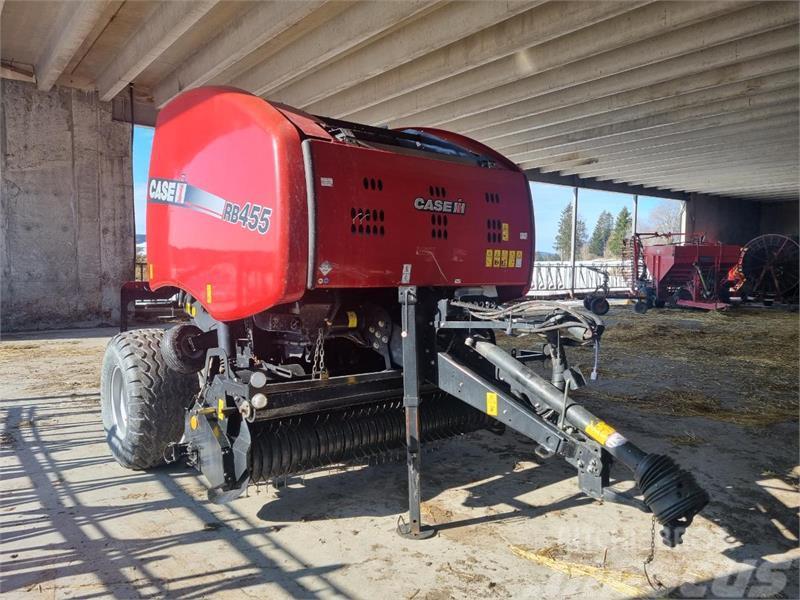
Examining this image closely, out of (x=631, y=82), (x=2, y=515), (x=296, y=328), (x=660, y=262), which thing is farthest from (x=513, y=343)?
(x=660, y=262)

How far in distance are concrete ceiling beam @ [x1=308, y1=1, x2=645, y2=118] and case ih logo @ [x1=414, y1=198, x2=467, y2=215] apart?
5061 mm

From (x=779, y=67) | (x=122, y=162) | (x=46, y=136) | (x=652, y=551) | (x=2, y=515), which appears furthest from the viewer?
(x=122, y=162)

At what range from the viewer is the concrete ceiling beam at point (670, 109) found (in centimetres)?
1003

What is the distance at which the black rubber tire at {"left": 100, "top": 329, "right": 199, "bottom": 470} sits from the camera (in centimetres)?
358

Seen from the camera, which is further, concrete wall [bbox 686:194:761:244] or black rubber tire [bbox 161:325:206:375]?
concrete wall [bbox 686:194:761:244]

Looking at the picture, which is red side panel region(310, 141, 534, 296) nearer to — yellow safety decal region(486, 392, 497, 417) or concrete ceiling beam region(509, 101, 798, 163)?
yellow safety decal region(486, 392, 497, 417)

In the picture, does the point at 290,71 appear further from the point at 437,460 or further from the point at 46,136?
the point at 437,460

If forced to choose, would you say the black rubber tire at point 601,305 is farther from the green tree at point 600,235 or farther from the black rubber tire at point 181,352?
the green tree at point 600,235

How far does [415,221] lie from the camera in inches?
130

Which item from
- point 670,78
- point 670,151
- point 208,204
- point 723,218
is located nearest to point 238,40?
point 208,204

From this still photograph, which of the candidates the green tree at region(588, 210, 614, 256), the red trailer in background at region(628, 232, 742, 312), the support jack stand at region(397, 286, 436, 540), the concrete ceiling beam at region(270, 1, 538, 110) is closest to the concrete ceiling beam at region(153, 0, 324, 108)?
the concrete ceiling beam at region(270, 1, 538, 110)

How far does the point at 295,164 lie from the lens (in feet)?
9.34

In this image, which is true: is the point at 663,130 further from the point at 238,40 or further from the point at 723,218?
the point at 723,218

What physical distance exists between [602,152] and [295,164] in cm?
1476
